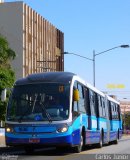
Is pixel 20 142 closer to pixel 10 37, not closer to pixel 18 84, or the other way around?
pixel 18 84

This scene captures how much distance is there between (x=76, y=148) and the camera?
21.1 metres

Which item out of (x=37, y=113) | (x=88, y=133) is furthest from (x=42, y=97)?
(x=88, y=133)

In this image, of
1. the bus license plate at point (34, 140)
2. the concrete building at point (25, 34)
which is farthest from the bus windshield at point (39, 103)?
the concrete building at point (25, 34)

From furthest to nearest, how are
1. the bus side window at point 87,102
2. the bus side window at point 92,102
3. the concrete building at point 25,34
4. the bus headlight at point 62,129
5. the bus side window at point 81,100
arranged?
A: the concrete building at point 25,34 → the bus side window at point 92,102 → the bus side window at point 87,102 → the bus side window at point 81,100 → the bus headlight at point 62,129

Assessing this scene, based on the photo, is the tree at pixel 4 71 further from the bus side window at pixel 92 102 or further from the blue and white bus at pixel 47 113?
the blue and white bus at pixel 47 113

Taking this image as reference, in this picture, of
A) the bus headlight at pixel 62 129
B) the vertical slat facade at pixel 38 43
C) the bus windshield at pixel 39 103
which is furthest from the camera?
the vertical slat facade at pixel 38 43

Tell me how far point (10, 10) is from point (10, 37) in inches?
180

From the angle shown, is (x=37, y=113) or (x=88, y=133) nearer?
(x=37, y=113)

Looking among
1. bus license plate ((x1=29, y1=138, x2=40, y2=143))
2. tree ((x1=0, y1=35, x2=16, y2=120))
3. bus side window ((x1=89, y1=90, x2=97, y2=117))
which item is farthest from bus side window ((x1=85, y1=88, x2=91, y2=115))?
tree ((x1=0, y1=35, x2=16, y2=120))

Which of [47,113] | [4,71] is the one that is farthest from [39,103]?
[4,71]

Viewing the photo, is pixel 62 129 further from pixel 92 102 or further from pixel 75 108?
pixel 92 102

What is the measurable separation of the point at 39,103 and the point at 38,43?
7140 centimetres

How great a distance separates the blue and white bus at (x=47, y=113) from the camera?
19531 millimetres

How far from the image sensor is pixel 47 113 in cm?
1967
